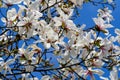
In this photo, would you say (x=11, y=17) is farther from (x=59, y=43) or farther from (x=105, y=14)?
(x=105, y=14)

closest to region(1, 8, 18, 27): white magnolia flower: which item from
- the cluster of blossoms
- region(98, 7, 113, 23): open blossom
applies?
the cluster of blossoms

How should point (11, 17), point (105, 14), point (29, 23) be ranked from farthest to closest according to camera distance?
point (105, 14)
point (11, 17)
point (29, 23)

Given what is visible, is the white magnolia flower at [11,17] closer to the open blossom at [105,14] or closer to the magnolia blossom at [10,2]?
the magnolia blossom at [10,2]

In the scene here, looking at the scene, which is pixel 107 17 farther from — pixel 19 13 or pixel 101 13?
pixel 19 13

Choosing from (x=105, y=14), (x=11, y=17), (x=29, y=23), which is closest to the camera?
(x=29, y=23)

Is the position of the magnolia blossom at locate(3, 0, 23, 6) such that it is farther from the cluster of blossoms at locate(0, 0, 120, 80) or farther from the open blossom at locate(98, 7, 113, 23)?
the open blossom at locate(98, 7, 113, 23)

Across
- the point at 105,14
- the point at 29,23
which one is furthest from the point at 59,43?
the point at 105,14

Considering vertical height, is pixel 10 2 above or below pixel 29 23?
above

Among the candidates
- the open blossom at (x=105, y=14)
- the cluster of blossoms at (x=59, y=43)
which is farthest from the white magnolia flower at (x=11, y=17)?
the open blossom at (x=105, y=14)

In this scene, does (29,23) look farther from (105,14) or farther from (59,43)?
(105,14)

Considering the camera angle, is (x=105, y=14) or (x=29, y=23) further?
(x=105, y=14)

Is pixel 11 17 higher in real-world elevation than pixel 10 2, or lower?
lower

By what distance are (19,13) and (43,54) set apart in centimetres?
45

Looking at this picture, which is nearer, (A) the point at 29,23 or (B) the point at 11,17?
(A) the point at 29,23
